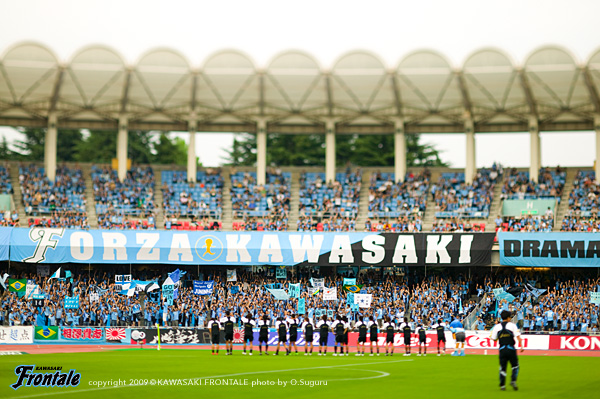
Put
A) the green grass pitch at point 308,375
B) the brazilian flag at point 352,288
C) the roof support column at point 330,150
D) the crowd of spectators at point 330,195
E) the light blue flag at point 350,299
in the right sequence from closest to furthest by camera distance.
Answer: the green grass pitch at point 308,375 < the light blue flag at point 350,299 < the brazilian flag at point 352,288 < the crowd of spectators at point 330,195 < the roof support column at point 330,150

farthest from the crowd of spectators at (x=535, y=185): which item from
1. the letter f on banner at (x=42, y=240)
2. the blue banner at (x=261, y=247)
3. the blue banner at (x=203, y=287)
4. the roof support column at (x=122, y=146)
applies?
the letter f on banner at (x=42, y=240)

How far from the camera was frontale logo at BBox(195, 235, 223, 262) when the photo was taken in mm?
41719

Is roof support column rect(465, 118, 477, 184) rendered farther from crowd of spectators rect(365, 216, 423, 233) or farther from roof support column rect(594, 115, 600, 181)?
roof support column rect(594, 115, 600, 181)

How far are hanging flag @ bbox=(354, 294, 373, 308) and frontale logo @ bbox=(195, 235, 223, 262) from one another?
8.48m

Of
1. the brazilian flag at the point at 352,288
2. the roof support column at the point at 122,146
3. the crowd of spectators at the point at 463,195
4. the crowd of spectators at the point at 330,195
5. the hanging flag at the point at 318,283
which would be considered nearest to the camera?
the brazilian flag at the point at 352,288

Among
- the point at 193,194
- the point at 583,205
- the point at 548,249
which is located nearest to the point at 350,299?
the point at 548,249

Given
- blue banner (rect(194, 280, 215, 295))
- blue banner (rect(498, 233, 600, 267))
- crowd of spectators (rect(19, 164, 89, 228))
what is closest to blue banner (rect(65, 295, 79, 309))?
blue banner (rect(194, 280, 215, 295))

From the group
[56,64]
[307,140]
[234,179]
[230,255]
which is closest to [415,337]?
[230,255]

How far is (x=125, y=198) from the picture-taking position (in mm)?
49188

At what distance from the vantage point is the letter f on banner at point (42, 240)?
133 ft

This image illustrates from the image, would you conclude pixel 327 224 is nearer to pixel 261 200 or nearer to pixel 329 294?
pixel 261 200

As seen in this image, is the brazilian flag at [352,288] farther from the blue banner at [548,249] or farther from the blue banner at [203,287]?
the blue banner at [548,249]

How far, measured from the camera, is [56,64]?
146 ft

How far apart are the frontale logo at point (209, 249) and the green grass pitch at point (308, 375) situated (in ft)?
41.6
